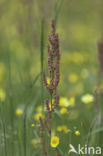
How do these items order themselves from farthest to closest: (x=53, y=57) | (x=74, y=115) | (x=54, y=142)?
(x=74, y=115) < (x=54, y=142) < (x=53, y=57)

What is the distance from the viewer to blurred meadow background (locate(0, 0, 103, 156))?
1.69 meters

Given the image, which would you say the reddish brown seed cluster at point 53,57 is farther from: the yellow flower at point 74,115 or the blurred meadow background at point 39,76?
the yellow flower at point 74,115

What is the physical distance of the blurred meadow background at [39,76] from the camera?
5.56ft

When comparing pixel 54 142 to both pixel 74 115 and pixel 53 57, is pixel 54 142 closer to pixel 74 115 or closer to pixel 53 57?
pixel 53 57

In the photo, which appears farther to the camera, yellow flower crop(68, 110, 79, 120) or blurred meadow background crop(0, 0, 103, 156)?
yellow flower crop(68, 110, 79, 120)

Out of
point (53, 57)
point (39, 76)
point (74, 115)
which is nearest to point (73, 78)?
point (74, 115)

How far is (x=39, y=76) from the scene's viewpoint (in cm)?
163

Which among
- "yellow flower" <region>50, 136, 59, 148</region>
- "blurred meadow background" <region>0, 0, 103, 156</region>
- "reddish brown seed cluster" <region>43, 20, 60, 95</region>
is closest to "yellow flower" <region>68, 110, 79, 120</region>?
"blurred meadow background" <region>0, 0, 103, 156</region>

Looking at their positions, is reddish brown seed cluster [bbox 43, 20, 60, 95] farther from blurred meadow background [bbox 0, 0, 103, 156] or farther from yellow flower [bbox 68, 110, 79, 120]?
yellow flower [bbox 68, 110, 79, 120]

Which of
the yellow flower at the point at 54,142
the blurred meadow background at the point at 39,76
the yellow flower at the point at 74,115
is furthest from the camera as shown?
the yellow flower at the point at 74,115

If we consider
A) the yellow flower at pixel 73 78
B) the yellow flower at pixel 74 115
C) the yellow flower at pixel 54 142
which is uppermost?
the yellow flower at pixel 73 78

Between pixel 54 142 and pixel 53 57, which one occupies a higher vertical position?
pixel 53 57

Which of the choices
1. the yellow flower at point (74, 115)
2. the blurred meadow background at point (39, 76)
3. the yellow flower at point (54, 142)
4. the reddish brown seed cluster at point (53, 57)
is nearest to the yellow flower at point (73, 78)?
the blurred meadow background at point (39, 76)

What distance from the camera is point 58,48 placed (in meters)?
1.39
